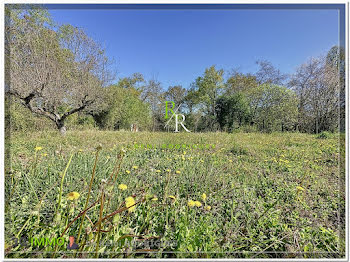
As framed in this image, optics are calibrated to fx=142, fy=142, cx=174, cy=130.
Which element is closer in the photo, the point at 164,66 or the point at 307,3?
the point at 307,3

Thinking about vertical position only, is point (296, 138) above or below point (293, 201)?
above

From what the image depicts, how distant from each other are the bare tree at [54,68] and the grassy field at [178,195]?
1.37 ft

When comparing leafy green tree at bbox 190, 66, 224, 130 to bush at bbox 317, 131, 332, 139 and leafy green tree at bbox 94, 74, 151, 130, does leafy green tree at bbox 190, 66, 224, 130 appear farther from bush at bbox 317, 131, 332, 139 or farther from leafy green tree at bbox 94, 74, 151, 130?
bush at bbox 317, 131, 332, 139

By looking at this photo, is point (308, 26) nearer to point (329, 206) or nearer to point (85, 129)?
point (329, 206)

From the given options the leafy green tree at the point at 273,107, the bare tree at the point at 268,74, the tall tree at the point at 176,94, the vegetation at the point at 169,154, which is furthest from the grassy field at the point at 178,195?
the bare tree at the point at 268,74

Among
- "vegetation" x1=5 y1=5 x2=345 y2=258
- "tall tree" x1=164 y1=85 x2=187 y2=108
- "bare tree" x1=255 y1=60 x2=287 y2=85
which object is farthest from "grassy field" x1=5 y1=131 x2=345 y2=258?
"bare tree" x1=255 y1=60 x2=287 y2=85

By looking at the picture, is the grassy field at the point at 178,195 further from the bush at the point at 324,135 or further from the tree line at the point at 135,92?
the tree line at the point at 135,92

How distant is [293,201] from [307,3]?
1.52 meters

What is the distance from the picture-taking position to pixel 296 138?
167 centimetres

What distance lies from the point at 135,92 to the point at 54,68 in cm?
105

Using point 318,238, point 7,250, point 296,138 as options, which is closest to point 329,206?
point 318,238

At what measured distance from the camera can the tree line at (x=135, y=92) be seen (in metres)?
1.36

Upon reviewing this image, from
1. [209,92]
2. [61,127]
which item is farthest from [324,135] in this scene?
[61,127]

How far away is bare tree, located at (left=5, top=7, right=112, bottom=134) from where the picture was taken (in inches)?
55.8
